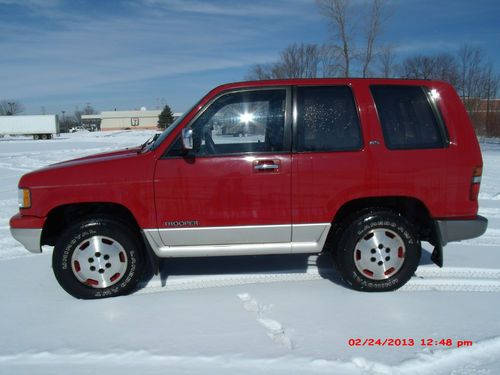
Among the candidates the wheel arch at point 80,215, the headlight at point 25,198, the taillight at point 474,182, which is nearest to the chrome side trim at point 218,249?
the wheel arch at point 80,215

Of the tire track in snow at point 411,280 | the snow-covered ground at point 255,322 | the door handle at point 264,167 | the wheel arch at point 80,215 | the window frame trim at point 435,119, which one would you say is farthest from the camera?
the tire track in snow at point 411,280

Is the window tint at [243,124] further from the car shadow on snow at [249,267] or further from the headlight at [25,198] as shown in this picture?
the headlight at [25,198]

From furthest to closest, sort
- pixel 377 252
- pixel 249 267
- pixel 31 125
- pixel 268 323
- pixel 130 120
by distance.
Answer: pixel 130 120 → pixel 31 125 → pixel 249 267 → pixel 377 252 → pixel 268 323

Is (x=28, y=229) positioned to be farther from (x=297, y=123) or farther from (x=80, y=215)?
(x=297, y=123)

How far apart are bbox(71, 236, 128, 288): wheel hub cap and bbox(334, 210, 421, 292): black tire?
6.81 ft

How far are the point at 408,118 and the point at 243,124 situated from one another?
5.07ft

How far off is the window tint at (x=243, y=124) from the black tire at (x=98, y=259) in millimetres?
1140

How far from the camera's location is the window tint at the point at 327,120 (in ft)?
12.0

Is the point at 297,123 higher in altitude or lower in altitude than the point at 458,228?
higher

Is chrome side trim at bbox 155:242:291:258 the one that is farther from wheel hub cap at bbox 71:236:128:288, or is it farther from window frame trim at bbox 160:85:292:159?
window frame trim at bbox 160:85:292:159

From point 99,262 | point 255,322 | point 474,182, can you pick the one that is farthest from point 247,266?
point 474,182

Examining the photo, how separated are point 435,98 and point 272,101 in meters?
1.53

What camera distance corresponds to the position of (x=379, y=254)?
12.5 feet

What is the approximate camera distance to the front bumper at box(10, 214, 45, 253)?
368 centimetres
